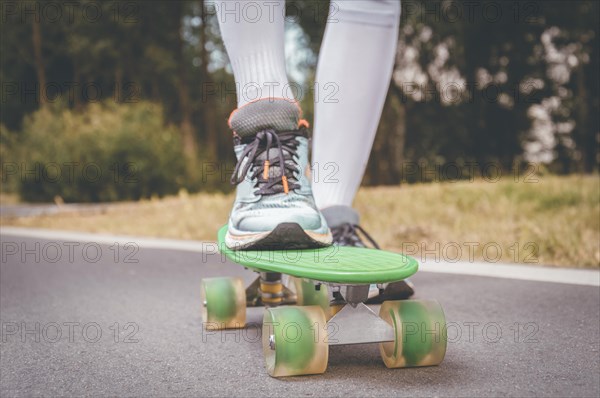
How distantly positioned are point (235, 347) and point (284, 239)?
1.04 feet

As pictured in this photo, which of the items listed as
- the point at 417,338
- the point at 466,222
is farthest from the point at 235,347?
the point at 466,222

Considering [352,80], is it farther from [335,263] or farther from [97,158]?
[97,158]

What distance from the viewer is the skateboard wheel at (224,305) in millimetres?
1988

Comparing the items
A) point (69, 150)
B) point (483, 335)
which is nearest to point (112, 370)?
point (483, 335)

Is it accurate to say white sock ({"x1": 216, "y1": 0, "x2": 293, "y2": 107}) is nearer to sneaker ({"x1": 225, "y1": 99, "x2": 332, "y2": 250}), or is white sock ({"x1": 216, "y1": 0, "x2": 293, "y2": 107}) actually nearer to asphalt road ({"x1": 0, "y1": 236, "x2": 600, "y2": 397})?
sneaker ({"x1": 225, "y1": 99, "x2": 332, "y2": 250})

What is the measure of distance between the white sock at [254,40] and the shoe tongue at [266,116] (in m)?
0.12

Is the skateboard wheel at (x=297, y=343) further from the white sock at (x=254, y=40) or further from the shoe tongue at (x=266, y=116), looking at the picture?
the white sock at (x=254, y=40)

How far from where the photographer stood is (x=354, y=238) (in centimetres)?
208

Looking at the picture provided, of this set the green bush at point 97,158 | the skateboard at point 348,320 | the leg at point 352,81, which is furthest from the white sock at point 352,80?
the green bush at point 97,158

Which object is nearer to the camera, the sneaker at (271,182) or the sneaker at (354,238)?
the sneaker at (271,182)

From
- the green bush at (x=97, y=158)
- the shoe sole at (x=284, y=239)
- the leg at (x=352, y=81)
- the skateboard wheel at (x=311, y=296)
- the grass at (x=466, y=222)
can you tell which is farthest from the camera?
the green bush at (x=97, y=158)

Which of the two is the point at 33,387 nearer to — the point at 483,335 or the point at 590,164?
the point at 483,335

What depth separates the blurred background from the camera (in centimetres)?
1026

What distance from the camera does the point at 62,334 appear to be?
1.90 meters
